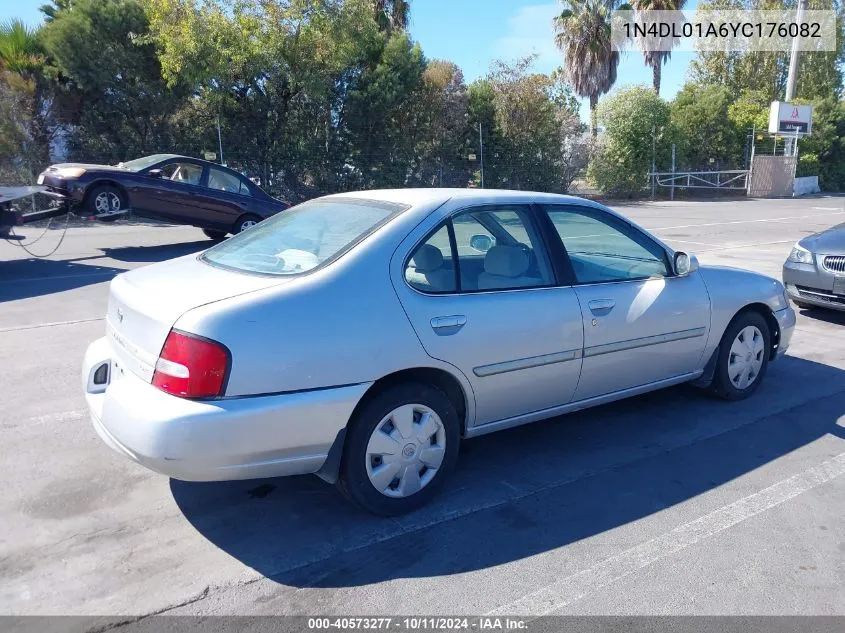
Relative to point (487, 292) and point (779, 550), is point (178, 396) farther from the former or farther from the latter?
point (779, 550)

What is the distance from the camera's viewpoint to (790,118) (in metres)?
34.5

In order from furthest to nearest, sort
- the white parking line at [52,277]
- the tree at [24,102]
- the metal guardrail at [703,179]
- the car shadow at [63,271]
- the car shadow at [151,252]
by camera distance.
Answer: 1. the metal guardrail at [703,179]
2. the tree at [24,102]
3. the car shadow at [151,252]
4. the white parking line at [52,277]
5. the car shadow at [63,271]

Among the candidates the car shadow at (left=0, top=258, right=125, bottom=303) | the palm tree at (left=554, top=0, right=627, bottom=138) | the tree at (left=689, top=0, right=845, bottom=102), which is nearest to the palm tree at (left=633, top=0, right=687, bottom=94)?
the palm tree at (left=554, top=0, right=627, bottom=138)

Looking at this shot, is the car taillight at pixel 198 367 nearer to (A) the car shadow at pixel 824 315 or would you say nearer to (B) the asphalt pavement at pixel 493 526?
(B) the asphalt pavement at pixel 493 526

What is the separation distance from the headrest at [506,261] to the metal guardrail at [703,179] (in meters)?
29.8

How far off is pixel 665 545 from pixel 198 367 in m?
2.36

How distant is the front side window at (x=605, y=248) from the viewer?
14.6ft

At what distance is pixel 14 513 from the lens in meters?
3.62

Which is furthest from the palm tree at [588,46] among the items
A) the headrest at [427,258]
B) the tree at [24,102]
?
the headrest at [427,258]

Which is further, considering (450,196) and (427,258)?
(450,196)

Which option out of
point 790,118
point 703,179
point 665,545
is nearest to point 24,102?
point 665,545

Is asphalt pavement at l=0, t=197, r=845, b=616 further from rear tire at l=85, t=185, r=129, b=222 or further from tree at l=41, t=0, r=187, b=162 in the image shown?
tree at l=41, t=0, r=187, b=162

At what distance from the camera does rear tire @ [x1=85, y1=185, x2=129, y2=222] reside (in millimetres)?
11594

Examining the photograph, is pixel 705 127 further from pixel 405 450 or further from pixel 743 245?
pixel 405 450
